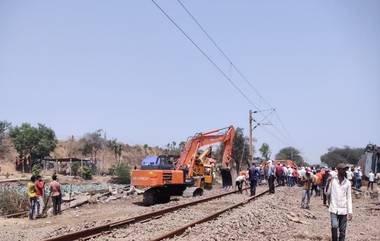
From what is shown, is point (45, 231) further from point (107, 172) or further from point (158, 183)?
point (107, 172)

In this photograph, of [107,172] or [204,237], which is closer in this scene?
[204,237]

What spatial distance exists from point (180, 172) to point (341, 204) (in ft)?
52.1

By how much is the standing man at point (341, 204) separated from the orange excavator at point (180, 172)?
44.7 ft

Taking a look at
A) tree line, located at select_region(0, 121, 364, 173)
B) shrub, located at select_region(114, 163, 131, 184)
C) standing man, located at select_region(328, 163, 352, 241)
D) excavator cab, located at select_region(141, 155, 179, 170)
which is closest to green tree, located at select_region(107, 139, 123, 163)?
tree line, located at select_region(0, 121, 364, 173)

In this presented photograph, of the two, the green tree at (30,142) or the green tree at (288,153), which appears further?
the green tree at (288,153)

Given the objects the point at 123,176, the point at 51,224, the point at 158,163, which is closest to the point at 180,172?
the point at 158,163

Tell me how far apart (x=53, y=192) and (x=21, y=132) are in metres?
51.8

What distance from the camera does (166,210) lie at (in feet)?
61.7

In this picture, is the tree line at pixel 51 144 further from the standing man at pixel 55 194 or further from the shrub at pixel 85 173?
the standing man at pixel 55 194

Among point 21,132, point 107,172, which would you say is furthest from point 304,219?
point 21,132

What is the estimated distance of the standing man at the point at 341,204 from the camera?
11.0 m

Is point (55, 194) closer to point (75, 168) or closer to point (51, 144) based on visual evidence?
point (75, 168)

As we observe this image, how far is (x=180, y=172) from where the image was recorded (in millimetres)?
26438

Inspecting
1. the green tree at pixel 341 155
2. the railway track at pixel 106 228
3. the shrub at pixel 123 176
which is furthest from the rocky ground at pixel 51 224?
the green tree at pixel 341 155
